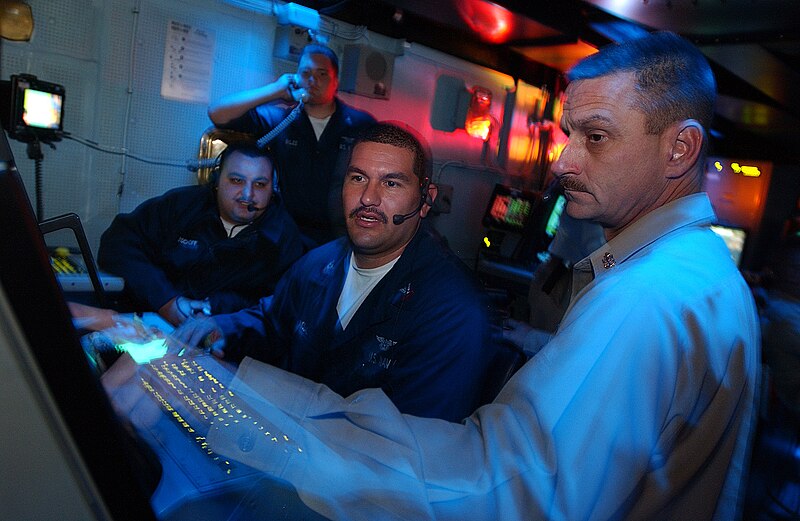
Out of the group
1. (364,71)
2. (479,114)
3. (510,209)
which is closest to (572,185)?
(364,71)

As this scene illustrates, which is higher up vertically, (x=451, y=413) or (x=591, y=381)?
→ (x=591, y=381)

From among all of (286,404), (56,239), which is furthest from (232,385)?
(56,239)

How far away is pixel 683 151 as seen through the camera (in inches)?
37.8

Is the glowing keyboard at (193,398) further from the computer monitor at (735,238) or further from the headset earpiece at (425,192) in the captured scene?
the computer monitor at (735,238)

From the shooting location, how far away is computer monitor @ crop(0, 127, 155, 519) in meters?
0.39

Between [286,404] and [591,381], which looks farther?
[286,404]

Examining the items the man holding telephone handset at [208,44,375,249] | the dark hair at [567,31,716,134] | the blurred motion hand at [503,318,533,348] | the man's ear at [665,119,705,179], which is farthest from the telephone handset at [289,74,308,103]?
the man's ear at [665,119,705,179]

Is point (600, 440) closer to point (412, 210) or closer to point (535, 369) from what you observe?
point (535, 369)

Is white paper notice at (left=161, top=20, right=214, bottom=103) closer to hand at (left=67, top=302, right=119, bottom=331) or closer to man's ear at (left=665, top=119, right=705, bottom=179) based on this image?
hand at (left=67, top=302, right=119, bottom=331)

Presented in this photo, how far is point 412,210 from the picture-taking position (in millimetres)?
1985

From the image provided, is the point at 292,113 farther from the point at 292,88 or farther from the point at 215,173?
the point at 215,173

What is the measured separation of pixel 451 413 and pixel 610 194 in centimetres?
81

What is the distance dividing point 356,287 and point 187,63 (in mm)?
2798

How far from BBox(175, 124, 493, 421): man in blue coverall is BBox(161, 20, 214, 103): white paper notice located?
7.85 feet
